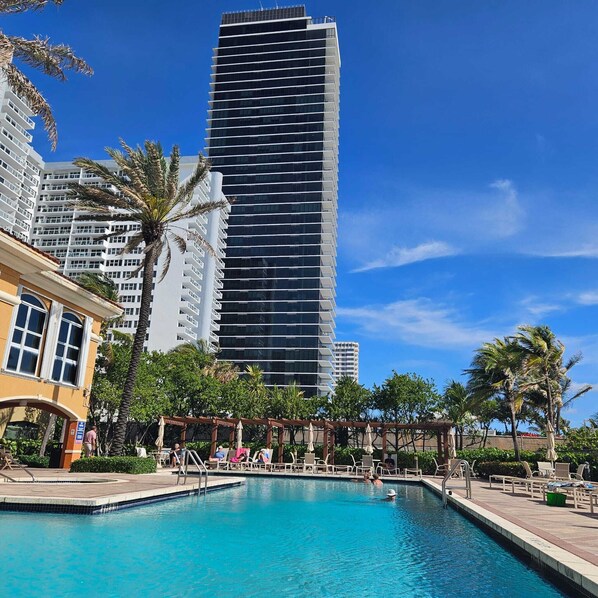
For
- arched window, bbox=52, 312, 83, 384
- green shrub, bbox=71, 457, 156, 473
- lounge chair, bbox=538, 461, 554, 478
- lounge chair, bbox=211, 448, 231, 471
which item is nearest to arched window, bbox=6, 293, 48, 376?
arched window, bbox=52, 312, 83, 384

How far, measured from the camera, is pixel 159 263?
94.7 metres

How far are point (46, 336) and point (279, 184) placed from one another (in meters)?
92.9

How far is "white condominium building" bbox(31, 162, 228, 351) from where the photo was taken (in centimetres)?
8469

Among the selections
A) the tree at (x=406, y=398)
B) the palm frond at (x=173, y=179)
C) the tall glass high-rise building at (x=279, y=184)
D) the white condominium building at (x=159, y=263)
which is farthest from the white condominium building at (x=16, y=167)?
the palm frond at (x=173, y=179)

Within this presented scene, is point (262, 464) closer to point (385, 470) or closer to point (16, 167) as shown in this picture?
point (385, 470)

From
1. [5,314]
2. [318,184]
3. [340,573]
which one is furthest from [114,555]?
[318,184]

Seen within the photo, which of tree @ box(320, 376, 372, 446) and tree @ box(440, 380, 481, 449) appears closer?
tree @ box(320, 376, 372, 446)

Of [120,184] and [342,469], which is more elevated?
[120,184]

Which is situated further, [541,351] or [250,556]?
[541,351]

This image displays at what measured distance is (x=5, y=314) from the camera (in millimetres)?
17422

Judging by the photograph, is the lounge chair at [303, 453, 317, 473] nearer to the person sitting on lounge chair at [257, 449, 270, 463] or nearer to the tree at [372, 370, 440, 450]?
the person sitting on lounge chair at [257, 449, 270, 463]

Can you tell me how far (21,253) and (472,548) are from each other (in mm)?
15383

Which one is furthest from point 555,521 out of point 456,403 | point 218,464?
point 456,403

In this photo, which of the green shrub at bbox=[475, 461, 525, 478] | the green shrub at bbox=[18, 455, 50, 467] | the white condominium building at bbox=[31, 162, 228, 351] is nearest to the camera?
the green shrub at bbox=[18, 455, 50, 467]
